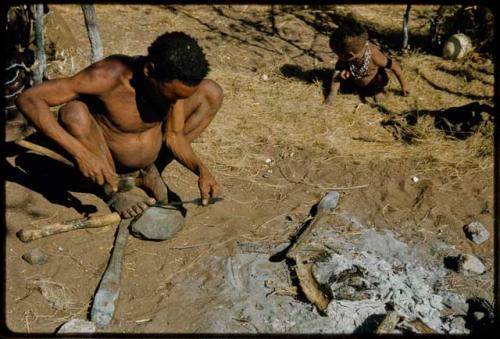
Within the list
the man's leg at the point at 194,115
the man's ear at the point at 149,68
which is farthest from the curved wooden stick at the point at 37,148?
the man's ear at the point at 149,68

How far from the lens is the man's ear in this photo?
3.25m

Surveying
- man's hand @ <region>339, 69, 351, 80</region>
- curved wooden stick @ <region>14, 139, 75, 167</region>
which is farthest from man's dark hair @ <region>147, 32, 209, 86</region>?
man's hand @ <region>339, 69, 351, 80</region>

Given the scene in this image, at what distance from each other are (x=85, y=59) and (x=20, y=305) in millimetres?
3292

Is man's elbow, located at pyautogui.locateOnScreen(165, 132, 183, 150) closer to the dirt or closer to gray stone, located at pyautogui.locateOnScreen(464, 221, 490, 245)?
the dirt

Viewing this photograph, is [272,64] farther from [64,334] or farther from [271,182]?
[64,334]

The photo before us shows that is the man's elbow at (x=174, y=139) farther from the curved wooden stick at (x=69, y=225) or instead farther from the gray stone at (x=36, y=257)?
the gray stone at (x=36, y=257)

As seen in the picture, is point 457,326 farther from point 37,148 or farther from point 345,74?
point 345,74

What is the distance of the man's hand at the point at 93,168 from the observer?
3447mm

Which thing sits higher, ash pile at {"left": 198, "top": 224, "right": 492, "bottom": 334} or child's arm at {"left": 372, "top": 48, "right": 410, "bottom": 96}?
child's arm at {"left": 372, "top": 48, "right": 410, "bottom": 96}

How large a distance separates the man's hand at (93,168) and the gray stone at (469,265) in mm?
2148

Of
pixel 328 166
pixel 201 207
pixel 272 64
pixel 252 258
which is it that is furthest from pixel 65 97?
pixel 272 64

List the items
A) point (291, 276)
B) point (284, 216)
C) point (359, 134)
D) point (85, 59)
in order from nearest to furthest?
1. point (291, 276)
2. point (284, 216)
3. point (359, 134)
4. point (85, 59)

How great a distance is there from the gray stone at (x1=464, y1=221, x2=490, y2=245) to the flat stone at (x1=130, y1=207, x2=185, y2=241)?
6.22 feet

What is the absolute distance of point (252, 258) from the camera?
3623 mm
